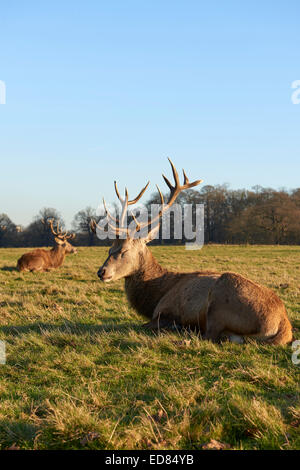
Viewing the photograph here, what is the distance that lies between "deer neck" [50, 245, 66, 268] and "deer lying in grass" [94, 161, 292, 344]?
12.7 metres

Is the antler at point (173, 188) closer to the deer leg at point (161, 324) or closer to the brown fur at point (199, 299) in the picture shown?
the brown fur at point (199, 299)

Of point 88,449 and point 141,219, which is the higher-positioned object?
point 141,219

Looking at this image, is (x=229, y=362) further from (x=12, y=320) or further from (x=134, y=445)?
(x=12, y=320)

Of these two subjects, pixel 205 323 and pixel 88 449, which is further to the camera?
pixel 205 323

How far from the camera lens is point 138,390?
4.06 meters

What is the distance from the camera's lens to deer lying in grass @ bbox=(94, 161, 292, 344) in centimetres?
546

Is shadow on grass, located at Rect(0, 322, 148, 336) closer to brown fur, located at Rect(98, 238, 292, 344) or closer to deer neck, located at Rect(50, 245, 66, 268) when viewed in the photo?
brown fur, located at Rect(98, 238, 292, 344)

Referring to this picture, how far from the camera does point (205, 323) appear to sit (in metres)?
5.98

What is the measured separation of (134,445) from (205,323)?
3193 millimetres

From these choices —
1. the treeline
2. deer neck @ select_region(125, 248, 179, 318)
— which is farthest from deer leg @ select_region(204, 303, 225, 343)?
the treeline

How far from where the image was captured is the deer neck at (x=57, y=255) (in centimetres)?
1974

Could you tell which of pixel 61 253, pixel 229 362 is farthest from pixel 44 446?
pixel 61 253

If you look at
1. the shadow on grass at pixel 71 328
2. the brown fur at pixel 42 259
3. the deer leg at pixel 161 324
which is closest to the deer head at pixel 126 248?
the shadow on grass at pixel 71 328
